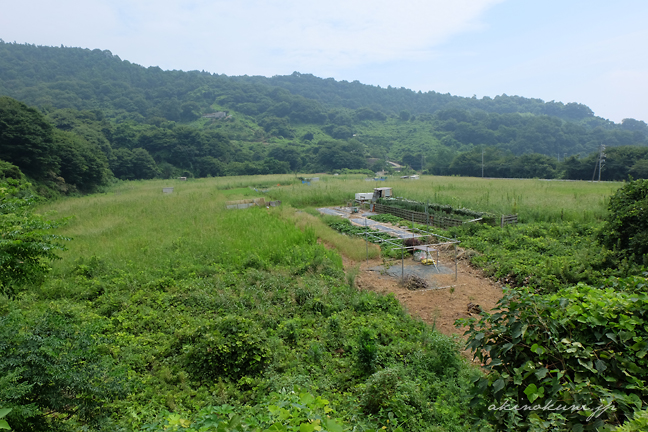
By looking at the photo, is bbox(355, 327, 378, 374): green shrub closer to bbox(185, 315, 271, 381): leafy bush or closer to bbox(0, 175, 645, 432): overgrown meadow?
bbox(0, 175, 645, 432): overgrown meadow

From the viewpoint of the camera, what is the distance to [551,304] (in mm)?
3188

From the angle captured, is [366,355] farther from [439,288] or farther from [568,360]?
[439,288]

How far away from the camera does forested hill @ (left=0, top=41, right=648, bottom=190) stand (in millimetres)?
43297

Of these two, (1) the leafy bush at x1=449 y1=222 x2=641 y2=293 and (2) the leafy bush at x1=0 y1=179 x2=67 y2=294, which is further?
(1) the leafy bush at x1=449 y1=222 x2=641 y2=293

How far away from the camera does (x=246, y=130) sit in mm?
92500

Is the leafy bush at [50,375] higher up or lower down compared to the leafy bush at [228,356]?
higher up

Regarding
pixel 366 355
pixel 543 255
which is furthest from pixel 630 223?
pixel 366 355

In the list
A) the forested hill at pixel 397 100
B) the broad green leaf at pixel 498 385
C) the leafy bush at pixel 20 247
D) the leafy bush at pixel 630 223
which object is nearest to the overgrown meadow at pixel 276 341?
the broad green leaf at pixel 498 385

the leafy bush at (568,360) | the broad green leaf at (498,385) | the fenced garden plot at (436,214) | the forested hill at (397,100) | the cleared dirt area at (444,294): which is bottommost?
the cleared dirt area at (444,294)

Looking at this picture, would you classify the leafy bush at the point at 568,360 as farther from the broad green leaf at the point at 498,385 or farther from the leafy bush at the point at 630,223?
the leafy bush at the point at 630,223

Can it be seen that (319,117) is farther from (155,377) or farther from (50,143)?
(155,377)

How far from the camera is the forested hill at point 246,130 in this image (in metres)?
43.3

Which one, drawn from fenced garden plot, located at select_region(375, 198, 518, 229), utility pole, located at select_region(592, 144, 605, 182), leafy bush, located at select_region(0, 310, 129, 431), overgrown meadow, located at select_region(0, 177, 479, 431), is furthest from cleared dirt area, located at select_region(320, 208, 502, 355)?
utility pole, located at select_region(592, 144, 605, 182)

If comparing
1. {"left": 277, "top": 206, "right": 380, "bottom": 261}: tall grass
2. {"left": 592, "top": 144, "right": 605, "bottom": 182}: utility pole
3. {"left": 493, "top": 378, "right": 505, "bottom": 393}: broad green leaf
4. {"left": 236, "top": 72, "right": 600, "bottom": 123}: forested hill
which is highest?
{"left": 236, "top": 72, "right": 600, "bottom": 123}: forested hill
